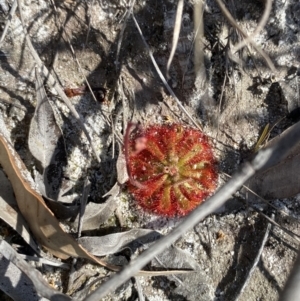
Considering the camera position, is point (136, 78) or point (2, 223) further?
point (136, 78)

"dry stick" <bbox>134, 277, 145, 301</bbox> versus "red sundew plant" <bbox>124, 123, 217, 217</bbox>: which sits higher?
"red sundew plant" <bbox>124, 123, 217, 217</bbox>

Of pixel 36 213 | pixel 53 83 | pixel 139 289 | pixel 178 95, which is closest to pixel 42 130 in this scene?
pixel 53 83

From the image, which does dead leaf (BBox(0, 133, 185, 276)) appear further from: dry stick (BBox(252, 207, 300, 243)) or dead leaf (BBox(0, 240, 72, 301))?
dry stick (BBox(252, 207, 300, 243))

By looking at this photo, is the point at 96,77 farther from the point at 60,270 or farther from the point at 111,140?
the point at 60,270

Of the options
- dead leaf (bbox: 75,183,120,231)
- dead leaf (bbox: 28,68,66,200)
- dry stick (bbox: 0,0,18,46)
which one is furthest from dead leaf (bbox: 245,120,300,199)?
dry stick (bbox: 0,0,18,46)

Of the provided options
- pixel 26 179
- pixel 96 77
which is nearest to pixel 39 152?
pixel 26 179

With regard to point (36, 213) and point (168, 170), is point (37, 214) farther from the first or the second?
point (168, 170)
